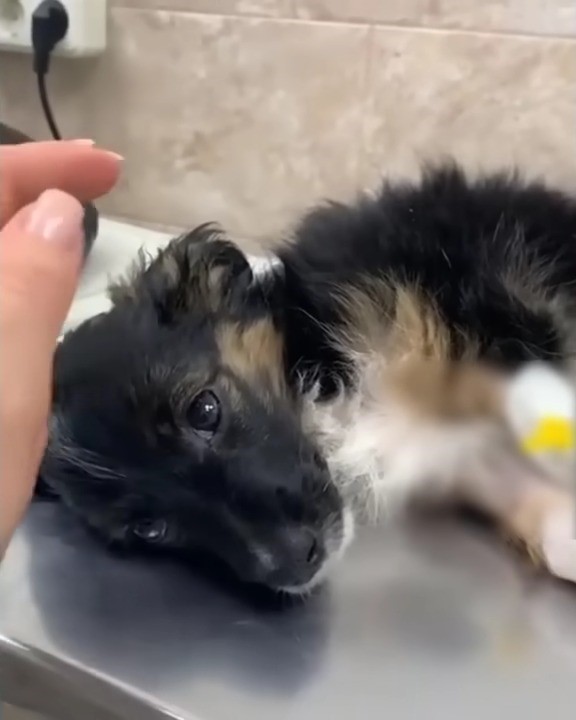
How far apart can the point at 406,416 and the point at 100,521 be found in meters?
0.28

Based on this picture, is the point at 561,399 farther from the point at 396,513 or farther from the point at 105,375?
the point at 105,375

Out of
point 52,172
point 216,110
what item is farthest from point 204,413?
point 216,110

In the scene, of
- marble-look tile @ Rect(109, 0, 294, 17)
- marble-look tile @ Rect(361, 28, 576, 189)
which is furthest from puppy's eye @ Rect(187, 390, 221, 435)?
marble-look tile @ Rect(109, 0, 294, 17)

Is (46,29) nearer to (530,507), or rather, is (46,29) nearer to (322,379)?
(322,379)

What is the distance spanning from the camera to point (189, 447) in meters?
0.84

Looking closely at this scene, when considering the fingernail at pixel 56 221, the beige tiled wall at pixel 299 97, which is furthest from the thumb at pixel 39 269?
the beige tiled wall at pixel 299 97

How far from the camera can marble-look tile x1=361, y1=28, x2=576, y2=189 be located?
1.23 metres

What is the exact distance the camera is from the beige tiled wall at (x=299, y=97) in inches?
49.0

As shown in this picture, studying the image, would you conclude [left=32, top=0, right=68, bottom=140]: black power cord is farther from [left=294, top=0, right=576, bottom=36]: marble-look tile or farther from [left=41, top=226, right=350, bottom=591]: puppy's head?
[left=41, top=226, right=350, bottom=591]: puppy's head

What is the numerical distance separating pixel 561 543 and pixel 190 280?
1.40 ft

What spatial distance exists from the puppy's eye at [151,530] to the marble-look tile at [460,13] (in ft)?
2.48

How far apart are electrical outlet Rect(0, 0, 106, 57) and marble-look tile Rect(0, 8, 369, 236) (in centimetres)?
3

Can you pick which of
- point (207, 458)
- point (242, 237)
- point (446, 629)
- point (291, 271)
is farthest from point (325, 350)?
point (242, 237)

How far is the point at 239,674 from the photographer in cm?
60
